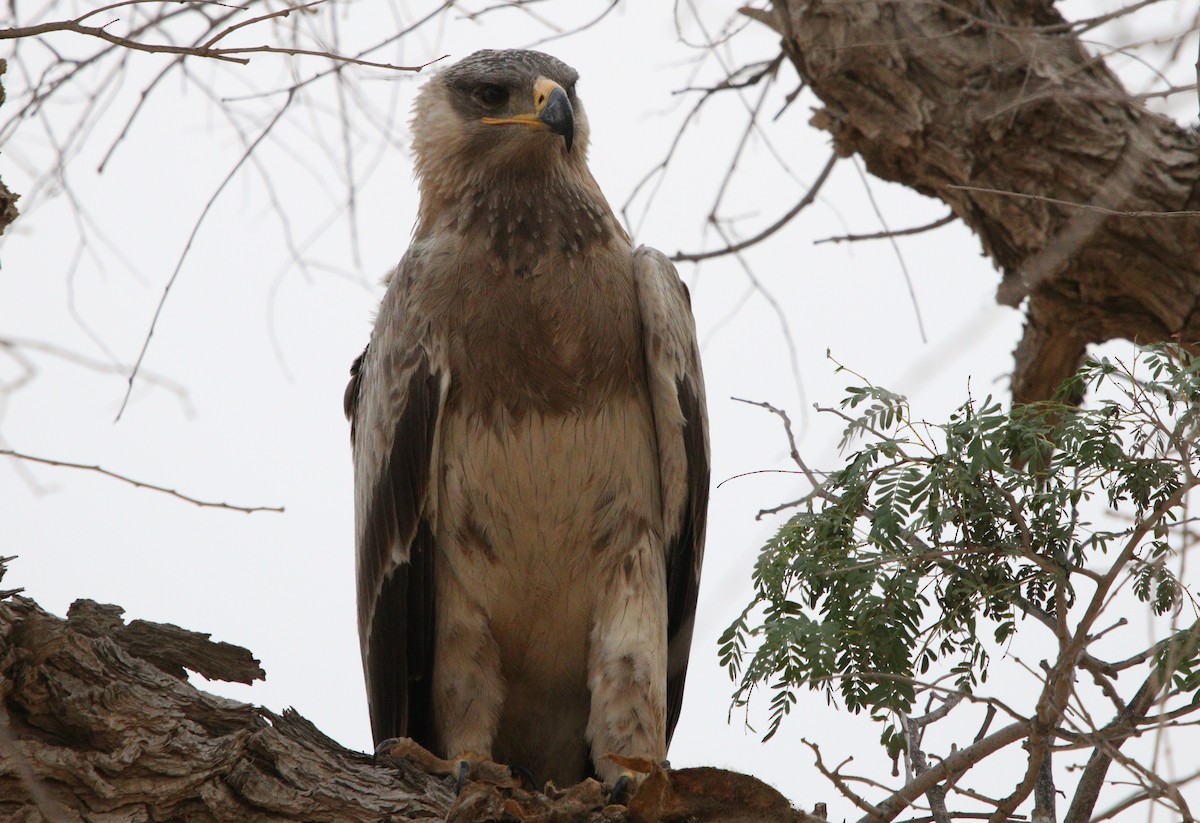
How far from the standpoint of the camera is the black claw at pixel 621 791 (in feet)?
12.7

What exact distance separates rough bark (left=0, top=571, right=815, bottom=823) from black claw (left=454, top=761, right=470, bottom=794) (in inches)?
3.0

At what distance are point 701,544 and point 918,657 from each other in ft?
4.62

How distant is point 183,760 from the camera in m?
3.09

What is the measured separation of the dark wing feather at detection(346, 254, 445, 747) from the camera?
14.4 feet

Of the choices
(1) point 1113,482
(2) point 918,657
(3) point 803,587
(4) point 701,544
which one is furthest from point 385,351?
(1) point 1113,482

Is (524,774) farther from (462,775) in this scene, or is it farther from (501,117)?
(501,117)

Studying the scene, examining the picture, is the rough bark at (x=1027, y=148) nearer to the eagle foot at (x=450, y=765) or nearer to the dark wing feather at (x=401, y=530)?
the dark wing feather at (x=401, y=530)

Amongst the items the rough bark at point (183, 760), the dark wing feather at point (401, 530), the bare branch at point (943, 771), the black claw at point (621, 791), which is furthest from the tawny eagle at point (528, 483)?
the bare branch at point (943, 771)

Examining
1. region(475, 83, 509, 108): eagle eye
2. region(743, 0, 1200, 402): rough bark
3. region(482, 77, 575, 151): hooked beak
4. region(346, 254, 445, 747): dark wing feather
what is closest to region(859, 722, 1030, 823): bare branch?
region(346, 254, 445, 747): dark wing feather

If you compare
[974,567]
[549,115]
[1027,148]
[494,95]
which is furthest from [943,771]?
[494,95]

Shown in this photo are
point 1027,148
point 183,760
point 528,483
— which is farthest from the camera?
point 1027,148

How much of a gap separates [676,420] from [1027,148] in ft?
6.17

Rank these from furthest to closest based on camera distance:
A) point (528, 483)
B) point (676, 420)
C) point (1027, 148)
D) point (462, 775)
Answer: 1. point (1027, 148)
2. point (676, 420)
3. point (528, 483)
4. point (462, 775)

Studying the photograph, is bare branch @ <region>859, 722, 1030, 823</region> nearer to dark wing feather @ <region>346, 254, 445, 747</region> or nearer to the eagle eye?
dark wing feather @ <region>346, 254, 445, 747</region>
